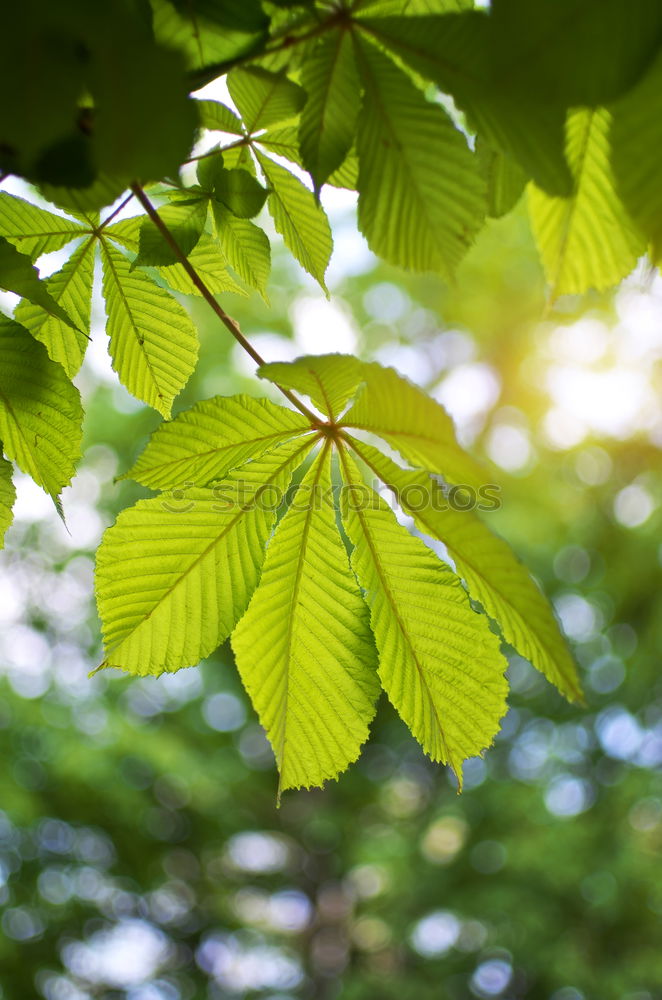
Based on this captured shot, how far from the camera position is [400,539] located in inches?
27.6

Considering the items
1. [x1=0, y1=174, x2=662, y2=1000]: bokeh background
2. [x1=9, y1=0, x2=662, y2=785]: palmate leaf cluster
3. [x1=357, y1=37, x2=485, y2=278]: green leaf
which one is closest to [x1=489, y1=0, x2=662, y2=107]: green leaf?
[x1=9, y1=0, x2=662, y2=785]: palmate leaf cluster

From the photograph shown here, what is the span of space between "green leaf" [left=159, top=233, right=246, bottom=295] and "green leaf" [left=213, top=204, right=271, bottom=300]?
1cm

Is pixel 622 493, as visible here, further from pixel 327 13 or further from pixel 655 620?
pixel 327 13

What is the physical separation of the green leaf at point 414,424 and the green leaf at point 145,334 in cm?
27

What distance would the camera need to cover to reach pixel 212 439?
26.6 inches

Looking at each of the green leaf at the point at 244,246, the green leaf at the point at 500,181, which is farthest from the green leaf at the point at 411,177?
the green leaf at the point at 244,246

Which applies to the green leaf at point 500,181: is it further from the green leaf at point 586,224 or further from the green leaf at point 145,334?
the green leaf at point 145,334

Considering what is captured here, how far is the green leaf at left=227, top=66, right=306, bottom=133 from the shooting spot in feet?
1.92

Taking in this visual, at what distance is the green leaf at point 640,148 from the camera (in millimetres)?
413

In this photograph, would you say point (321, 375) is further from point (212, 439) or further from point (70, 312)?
point (70, 312)

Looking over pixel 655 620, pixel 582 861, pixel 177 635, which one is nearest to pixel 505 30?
pixel 177 635

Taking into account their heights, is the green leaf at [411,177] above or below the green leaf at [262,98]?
below

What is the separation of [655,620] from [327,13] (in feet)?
23.0

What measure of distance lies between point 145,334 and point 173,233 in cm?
14
